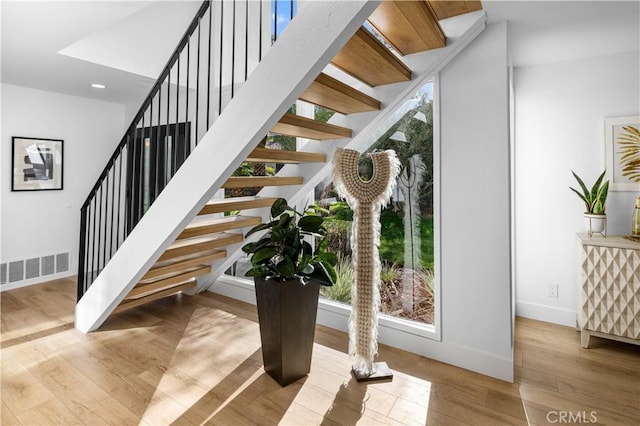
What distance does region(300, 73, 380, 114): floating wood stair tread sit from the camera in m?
1.84

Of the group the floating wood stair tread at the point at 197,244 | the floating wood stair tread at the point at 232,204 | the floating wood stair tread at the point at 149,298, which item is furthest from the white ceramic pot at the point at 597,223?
the floating wood stair tread at the point at 149,298

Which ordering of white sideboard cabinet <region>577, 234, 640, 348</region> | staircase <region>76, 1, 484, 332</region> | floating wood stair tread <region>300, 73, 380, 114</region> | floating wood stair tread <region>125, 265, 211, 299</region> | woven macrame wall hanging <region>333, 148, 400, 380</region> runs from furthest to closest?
floating wood stair tread <region>125, 265, 211, 299</region> < white sideboard cabinet <region>577, 234, 640, 348</region> < woven macrame wall hanging <region>333, 148, 400, 380</region> < floating wood stair tread <region>300, 73, 380, 114</region> < staircase <region>76, 1, 484, 332</region>

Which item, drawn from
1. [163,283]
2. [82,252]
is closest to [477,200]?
[163,283]

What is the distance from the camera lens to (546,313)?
124 inches

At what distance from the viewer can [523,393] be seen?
2115mm

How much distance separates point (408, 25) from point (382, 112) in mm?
633

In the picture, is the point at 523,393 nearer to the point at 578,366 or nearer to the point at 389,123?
the point at 578,366

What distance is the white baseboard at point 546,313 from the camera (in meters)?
3.07

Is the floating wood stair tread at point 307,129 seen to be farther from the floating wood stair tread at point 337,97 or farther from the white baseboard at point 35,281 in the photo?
the white baseboard at point 35,281

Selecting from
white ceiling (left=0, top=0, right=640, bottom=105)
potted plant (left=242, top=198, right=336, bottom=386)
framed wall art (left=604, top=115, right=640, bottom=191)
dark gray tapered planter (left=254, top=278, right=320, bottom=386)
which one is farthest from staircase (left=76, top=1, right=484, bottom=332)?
framed wall art (left=604, top=115, right=640, bottom=191)

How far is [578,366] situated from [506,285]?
0.82 metres

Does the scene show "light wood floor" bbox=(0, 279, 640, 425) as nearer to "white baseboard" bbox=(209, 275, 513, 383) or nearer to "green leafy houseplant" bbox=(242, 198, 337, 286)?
"white baseboard" bbox=(209, 275, 513, 383)

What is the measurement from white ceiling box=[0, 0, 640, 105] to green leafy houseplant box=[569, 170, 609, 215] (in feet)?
3.36

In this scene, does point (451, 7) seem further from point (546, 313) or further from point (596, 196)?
point (546, 313)
